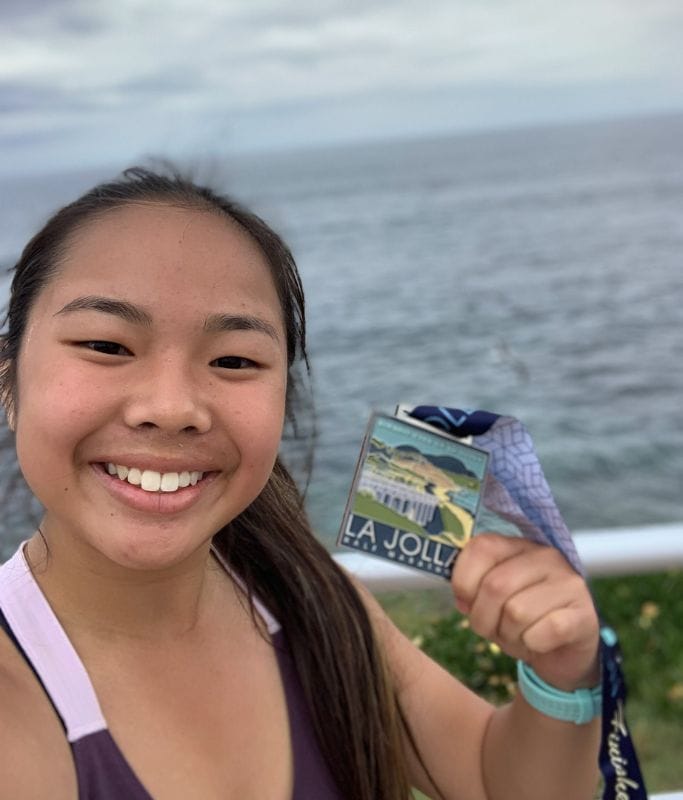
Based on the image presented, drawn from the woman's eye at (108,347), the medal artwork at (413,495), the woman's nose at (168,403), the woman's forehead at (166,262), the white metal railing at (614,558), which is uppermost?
the woman's forehead at (166,262)

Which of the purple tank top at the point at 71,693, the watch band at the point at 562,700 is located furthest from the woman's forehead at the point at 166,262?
the watch band at the point at 562,700

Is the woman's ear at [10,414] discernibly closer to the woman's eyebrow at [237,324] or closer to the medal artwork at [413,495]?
the woman's eyebrow at [237,324]

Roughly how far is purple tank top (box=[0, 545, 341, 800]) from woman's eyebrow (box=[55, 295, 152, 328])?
1.43 ft

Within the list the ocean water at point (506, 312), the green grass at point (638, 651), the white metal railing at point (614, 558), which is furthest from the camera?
the ocean water at point (506, 312)

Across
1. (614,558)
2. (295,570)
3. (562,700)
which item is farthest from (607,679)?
(295,570)

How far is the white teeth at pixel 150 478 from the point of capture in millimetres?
1306

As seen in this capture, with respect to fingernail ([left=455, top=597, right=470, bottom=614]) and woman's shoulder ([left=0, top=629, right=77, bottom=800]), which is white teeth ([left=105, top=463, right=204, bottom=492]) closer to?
woman's shoulder ([left=0, top=629, right=77, bottom=800])

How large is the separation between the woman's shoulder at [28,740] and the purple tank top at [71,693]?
2cm

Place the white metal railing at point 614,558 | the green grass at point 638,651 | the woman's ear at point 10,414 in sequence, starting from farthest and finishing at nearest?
the green grass at point 638,651 → the white metal railing at point 614,558 → the woman's ear at point 10,414

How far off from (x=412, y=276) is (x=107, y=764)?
28114 mm

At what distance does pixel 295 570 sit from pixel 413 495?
0.52 m

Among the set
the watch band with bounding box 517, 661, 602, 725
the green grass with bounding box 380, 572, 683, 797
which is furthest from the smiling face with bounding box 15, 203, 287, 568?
the green grass with bounding box 380, 572, 683, 797

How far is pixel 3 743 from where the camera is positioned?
46.9 inches

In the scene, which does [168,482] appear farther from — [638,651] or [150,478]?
[638,651]
